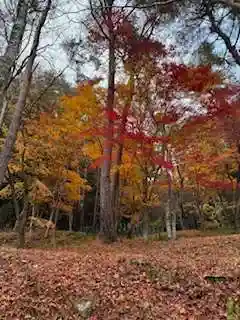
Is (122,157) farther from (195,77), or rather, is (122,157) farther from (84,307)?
(84,307)

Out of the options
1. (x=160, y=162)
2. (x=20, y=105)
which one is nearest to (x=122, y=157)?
(x=160, y=162)

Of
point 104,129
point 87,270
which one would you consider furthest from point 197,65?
point 87,270

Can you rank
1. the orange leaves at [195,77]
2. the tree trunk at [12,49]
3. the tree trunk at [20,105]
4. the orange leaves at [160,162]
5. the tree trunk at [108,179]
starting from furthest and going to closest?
the orange leaves at [160,162] < the orange leaves at [195,77] < the tree trunk at [108,179] < the tree trunk at [20,105] < the tree trunk at [12,49]

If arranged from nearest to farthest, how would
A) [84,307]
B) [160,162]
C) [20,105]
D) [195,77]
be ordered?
[84,307] < [20,105] < [195,77] < [160,162]

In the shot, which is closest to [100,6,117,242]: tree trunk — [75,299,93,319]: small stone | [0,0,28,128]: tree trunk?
[0,0,28,128]: tree trunk

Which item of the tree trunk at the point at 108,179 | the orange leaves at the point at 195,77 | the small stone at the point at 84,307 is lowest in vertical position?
the small stone at the point at 84,307

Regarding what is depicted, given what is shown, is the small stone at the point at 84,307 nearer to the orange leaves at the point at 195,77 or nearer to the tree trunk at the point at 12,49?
the tree trunk at the point at 12,49

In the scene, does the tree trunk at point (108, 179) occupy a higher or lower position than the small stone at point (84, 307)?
higher

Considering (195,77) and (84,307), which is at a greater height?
(195,77)

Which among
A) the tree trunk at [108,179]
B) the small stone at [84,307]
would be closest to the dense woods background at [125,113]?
the tree trunk at [108,179]

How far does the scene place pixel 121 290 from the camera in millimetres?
5008

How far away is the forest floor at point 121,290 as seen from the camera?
4.43 metres

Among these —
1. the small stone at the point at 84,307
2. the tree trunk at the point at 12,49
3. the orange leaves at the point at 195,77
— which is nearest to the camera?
the small stone at the point at 84,307

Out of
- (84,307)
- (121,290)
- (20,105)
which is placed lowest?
(84,307)
